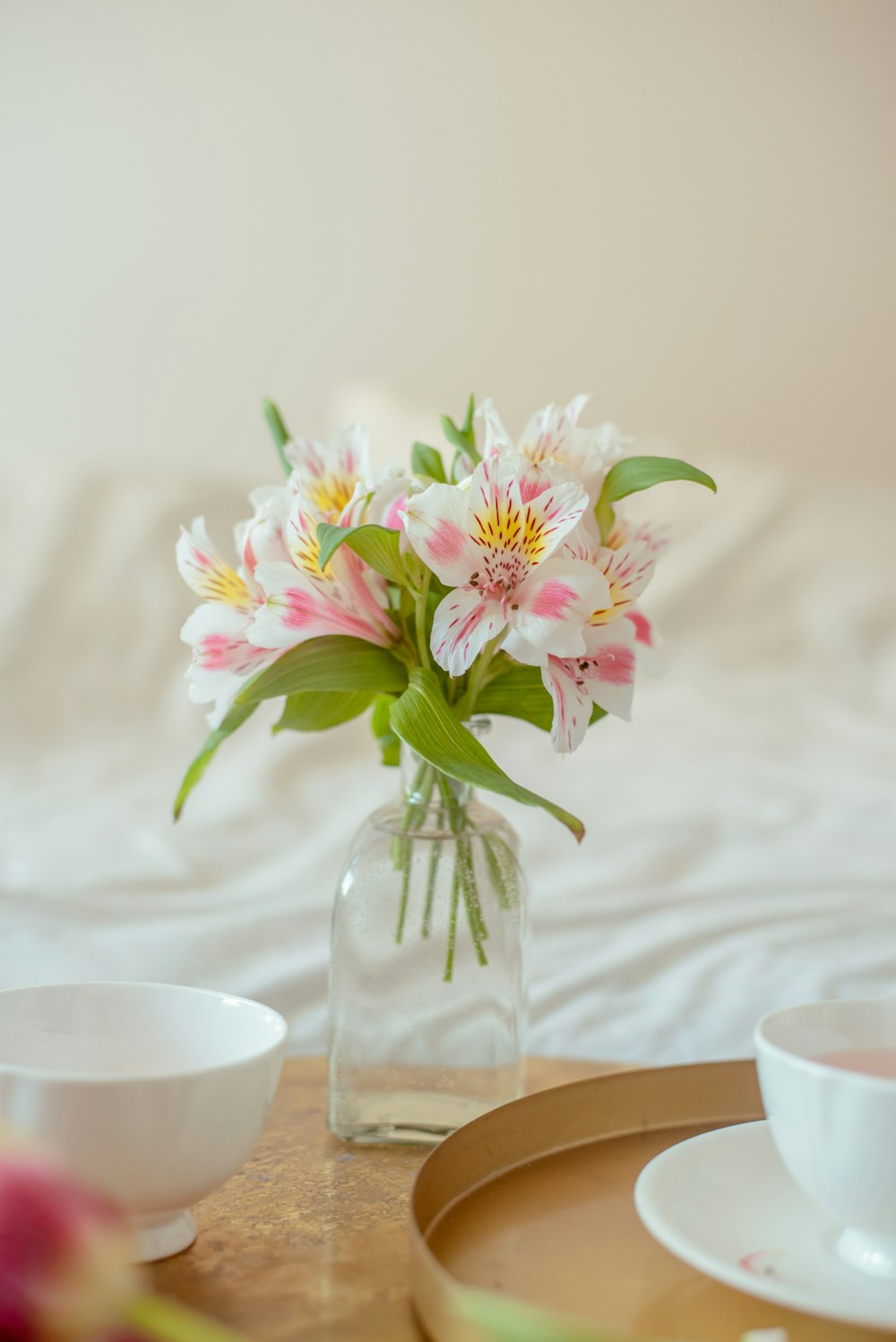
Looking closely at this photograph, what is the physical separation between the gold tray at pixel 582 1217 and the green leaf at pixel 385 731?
0.63 feet

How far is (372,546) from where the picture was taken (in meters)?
0.58

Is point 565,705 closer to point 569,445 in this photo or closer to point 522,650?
point 522,650

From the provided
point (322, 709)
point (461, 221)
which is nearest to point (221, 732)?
point (322, 709)

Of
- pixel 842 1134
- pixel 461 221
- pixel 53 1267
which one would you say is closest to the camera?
pixel 53 1267

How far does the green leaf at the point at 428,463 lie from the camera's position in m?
0.68

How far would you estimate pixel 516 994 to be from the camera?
64 centimetres

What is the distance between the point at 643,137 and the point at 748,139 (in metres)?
0.20

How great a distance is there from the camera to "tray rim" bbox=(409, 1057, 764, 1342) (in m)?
0.41

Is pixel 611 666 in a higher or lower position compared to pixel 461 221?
lower

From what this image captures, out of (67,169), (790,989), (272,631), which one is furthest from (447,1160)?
(67,169)

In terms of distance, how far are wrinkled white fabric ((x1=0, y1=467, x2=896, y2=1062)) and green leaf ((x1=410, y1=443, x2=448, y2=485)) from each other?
45 centimetres

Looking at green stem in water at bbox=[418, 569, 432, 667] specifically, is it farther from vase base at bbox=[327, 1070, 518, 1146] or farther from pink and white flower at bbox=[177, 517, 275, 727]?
vase base at bbox=[327, 1070, 518, 1146]

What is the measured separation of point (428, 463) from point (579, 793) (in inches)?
34.2

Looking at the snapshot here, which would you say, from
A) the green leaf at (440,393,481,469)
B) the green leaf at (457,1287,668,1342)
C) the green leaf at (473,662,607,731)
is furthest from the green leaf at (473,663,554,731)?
the green leaf at (457,1287,668,1342)
